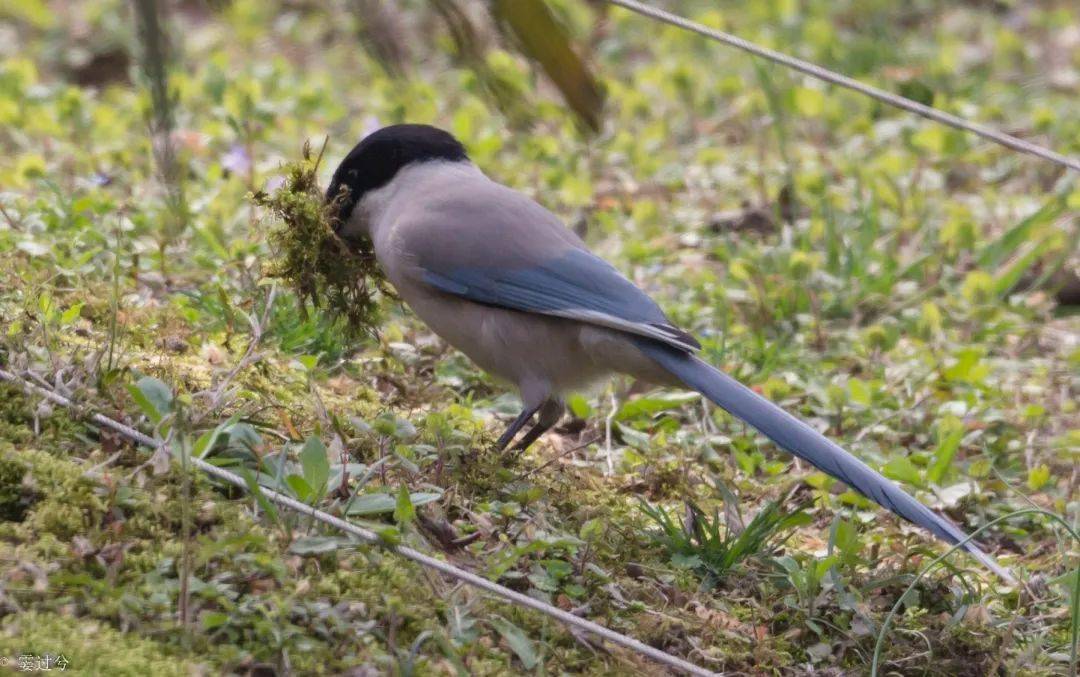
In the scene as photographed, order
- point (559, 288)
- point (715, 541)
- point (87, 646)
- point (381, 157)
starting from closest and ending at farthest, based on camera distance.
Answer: point (87, 646) → point (715, 541) → point (559, 288) → point (381, 157)

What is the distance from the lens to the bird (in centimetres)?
399

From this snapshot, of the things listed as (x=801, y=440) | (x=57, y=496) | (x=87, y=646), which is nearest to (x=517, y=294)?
(x=801, y=440)

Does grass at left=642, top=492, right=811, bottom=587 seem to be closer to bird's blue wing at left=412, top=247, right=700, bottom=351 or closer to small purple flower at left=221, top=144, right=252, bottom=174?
bird's blue wing at left=412, top=247, right=700, bottom=351

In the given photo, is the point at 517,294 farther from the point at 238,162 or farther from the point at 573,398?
the point at 238,162

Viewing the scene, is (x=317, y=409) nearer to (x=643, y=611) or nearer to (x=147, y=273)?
(x=643, y=611)

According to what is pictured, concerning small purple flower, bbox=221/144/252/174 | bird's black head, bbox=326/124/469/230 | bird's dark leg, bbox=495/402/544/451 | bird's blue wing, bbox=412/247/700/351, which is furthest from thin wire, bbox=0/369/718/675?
small purple flower, bbox=221/144/252/174

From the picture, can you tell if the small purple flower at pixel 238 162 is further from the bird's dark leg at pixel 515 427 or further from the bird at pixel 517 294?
the bird's dark leg at pixel 515 427

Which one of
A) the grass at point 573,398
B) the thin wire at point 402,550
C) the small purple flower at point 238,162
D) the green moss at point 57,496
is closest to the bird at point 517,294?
the grass at point 573,398

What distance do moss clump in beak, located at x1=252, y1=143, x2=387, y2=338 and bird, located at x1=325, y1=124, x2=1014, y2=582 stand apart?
10 centimetres

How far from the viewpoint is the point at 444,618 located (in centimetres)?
300

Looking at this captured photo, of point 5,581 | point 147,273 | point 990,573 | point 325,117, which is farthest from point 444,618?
point 325,117

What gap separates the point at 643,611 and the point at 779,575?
17.9 inches

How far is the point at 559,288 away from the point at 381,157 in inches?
34.3

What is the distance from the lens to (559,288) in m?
4.14
